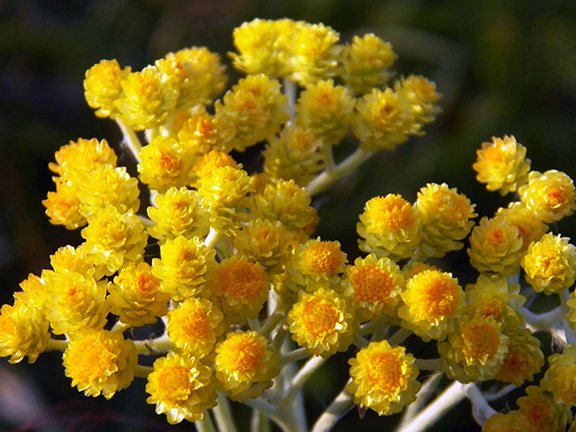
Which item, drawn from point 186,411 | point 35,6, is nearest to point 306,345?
point 186,411

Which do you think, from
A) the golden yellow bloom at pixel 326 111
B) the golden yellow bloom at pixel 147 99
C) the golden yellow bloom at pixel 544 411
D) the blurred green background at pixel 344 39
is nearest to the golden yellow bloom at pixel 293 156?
the golden yellow bloom at pixel 326 111

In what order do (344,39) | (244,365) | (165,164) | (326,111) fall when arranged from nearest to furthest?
(244,365)
(165,164)
(326,111)
(344,39)

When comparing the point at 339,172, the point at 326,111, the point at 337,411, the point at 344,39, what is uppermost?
the point at 326,111

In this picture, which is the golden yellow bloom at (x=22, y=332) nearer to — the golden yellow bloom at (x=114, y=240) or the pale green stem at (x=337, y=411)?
the golden yellow bloom at (x=114, y=240)

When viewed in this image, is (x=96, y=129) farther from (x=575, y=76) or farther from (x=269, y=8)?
(x=575, y=76)

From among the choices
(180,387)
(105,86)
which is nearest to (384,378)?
(180,387)

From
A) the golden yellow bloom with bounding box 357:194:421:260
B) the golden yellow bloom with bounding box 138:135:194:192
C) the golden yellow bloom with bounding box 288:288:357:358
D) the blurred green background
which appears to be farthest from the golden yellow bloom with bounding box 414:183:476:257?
the blurred green background

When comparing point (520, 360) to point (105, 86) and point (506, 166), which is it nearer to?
point (506, 166)
